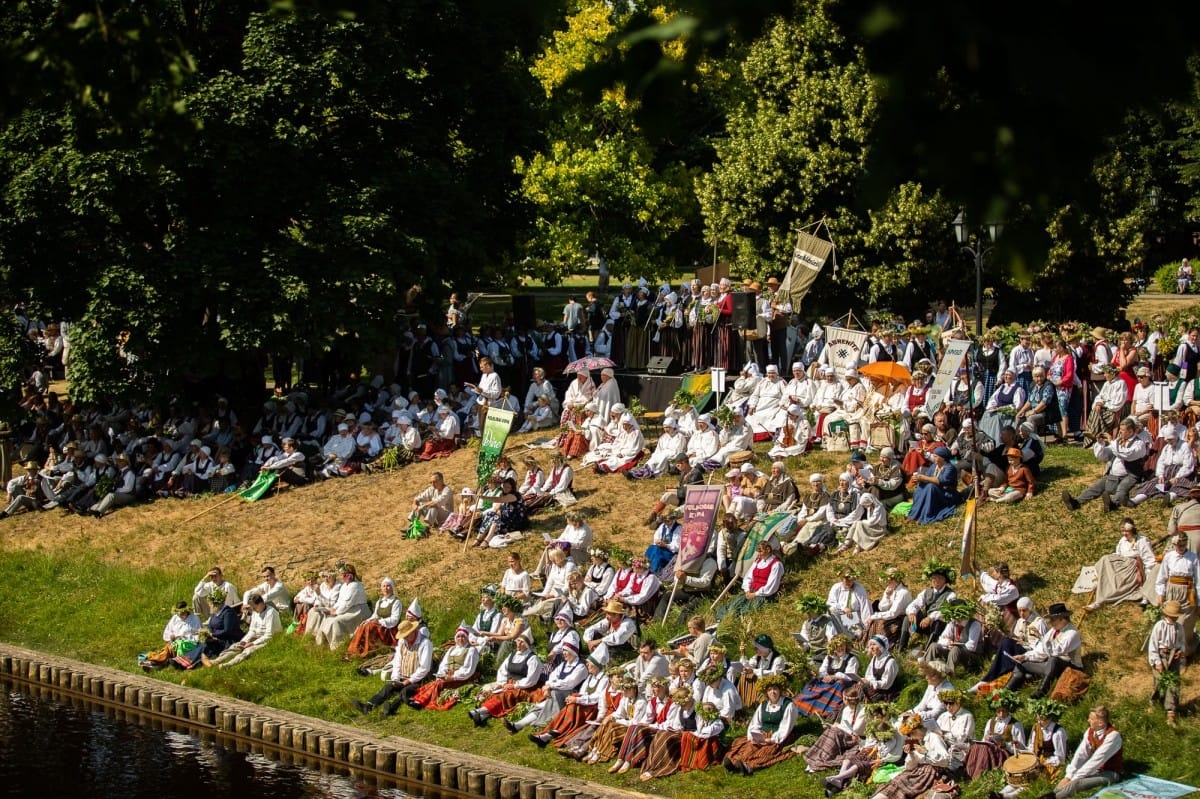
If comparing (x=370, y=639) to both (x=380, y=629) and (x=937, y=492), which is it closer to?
(x=380, y=629)

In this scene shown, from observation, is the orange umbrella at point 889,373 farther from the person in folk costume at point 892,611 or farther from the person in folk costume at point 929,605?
the person in folk costume at point 929,605

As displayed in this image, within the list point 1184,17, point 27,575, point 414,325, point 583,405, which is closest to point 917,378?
point 583,405

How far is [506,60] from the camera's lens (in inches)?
1132

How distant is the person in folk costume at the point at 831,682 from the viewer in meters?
15.2

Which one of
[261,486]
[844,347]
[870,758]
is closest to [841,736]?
[870,758]

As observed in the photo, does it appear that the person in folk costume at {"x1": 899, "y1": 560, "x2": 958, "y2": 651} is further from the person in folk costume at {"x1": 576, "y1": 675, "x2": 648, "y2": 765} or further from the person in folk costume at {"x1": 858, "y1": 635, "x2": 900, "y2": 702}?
the person in folk costume at {"x1": 576, "y1": 675, "x2": 648, "y2": 765}

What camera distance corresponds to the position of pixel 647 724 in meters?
15.7

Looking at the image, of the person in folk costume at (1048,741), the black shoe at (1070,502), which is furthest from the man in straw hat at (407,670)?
the black shoe at (1070,502)

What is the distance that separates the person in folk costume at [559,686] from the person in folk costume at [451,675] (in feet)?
3.74

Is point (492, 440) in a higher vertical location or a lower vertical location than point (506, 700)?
higher

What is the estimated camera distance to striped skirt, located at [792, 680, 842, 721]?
15.1m

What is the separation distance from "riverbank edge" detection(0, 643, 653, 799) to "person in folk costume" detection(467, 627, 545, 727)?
78 cm

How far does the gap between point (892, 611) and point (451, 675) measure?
542 cm

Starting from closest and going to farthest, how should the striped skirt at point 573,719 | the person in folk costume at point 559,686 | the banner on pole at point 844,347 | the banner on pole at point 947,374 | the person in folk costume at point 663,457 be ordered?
1. the striped skirt at point 573,719
2. the person in folk costume at point 559,686
3. the banner on pole at point 947,374
4. the person in folk costume at point 663,457
5. the banner on pole at point 844,347
